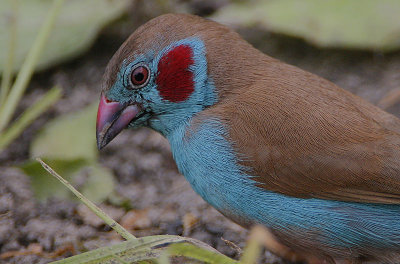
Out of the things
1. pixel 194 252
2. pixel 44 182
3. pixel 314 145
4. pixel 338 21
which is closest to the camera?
pixel 194 252

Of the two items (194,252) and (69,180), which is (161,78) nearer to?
(69,180)

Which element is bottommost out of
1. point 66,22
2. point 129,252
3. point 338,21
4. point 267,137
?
point 129,252

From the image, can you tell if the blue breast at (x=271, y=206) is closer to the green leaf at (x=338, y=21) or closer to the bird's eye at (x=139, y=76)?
the bird's eye at (x=139, y=76)

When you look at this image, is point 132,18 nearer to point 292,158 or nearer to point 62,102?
point 62,102

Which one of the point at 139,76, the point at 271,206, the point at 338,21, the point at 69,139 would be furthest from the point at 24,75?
the point at 338,21

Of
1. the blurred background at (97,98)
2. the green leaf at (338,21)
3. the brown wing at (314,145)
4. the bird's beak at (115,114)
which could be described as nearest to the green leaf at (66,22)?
the blurred background at (97,98)

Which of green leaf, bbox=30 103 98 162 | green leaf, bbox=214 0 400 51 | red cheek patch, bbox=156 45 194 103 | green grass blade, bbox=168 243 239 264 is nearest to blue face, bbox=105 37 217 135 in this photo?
red cheek patch, bbox=156 45 194 103

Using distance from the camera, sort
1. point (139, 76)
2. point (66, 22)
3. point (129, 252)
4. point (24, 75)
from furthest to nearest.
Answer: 1. point (66, 22)
2. point (24, 75)
3. point (139, 76)
4. point (129, 252)
